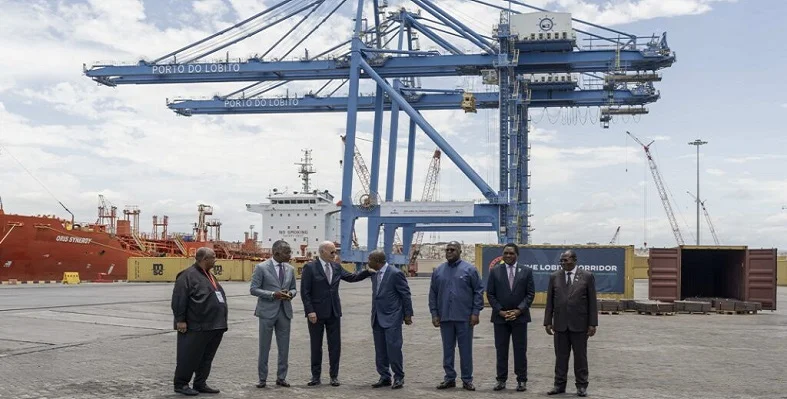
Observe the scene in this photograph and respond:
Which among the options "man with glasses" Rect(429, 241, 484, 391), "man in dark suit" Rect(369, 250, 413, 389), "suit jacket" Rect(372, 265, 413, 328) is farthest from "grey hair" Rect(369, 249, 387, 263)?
"man with glasses" Rect(429, 241, 484, 391)

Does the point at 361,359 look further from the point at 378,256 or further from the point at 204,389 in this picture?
the point at 204,389

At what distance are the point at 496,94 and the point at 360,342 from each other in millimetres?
34102

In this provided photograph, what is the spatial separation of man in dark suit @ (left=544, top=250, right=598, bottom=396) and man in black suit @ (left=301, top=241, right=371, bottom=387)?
6.65 ft

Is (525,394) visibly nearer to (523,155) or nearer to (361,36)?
(361,36)

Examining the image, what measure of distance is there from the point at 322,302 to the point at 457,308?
56.8 inches

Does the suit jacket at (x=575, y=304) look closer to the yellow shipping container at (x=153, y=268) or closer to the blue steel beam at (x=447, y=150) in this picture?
the blue steel beam at (x=447, y=150)

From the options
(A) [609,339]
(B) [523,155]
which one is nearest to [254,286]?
(A) [609,339]

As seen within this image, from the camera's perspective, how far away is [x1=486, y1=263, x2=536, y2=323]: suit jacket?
8.65m

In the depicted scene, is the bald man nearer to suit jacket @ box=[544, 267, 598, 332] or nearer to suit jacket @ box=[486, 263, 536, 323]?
suit jacket @ box=[486, 263, 536, 323]

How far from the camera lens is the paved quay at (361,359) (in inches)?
331

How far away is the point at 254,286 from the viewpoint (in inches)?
344

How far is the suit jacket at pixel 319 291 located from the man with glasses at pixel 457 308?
84 cm

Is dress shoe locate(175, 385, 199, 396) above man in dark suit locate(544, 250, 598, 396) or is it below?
below

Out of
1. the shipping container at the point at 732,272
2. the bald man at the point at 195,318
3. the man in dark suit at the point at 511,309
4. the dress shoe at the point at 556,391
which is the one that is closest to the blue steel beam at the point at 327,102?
the shipping container at the point at 732,272
